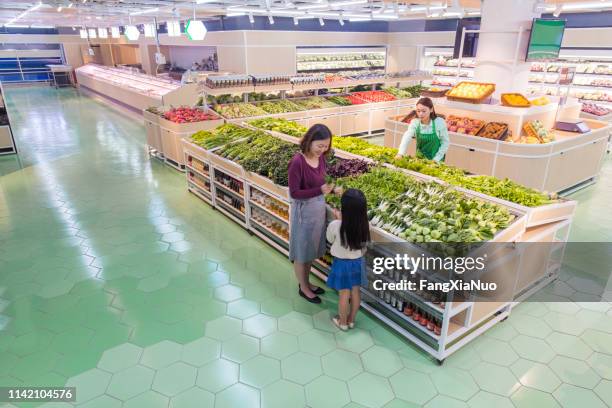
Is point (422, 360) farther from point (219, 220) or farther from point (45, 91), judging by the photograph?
point (45, 91)

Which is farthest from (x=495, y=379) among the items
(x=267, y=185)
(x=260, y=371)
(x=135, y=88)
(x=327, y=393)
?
(x=135, y=88)

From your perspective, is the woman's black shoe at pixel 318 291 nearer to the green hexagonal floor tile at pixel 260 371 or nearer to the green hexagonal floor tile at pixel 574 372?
the green hexagonal floor tile at pixel 260 371

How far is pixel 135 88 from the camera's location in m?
15.5

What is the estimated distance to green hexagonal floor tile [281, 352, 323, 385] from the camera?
357 centimetres

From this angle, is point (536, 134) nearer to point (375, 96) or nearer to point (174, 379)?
point (375, 96)

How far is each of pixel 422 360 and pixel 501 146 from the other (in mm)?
4982

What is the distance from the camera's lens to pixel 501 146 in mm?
7270

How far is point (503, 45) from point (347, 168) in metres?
5.21

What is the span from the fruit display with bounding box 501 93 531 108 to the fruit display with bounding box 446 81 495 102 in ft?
1.10

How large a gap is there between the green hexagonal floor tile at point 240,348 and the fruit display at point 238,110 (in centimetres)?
661

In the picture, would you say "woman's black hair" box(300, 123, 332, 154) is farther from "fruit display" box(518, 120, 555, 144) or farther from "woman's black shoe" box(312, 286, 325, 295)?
"fruit display" box(518, 120, 555, 144)

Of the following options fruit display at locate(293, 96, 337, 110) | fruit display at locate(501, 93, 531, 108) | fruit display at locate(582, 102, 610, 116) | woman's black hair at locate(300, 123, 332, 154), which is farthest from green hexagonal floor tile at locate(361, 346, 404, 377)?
fruit display at locate(582, 102, 610, 116)

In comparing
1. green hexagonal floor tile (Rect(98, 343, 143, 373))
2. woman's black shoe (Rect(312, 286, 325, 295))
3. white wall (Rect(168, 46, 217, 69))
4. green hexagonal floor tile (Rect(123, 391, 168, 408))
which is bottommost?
green hexagonal floor tile (Rect(123, 391, 168, 408))

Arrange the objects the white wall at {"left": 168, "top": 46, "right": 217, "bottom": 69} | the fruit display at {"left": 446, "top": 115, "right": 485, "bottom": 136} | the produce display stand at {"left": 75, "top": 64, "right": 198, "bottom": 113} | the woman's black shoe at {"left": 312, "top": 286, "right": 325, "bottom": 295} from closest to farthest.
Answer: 1. the woman's black shoe at {"left": 312, "top": 286, "right": 325, "bottom": 295}
2. the fruit display at {"left": 446, "top": 115, "right": 485, "bottom": 136}
3. the produce display stand at {"left": 75, "top": 64, "right": 198, "bottom": 113}
4. the white wall at {"left": 168, "top": 46, "right": 217, "bottom": 69}
